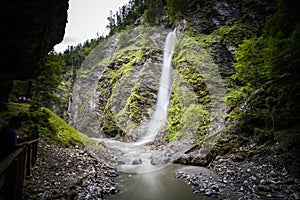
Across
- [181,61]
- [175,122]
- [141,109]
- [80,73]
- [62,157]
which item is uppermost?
[80,73]

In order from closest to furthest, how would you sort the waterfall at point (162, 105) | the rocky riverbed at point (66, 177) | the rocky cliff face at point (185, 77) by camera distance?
the rocky riverbed at point (66, 177) → the rocky cliff face at point (185, 77) → the waterfall at point (162, 105)

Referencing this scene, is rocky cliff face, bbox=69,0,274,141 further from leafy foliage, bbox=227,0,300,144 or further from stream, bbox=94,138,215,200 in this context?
stream, bbox=94,138,215,200

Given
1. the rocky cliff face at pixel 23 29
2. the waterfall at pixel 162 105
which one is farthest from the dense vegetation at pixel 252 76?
the rocky cliff face at pixel 23 29

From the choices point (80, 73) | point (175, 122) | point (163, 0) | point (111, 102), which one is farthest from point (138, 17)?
point (175, 122)

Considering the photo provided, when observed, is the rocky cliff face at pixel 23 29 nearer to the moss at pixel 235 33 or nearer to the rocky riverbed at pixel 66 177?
the rocky riverbed at pixel 66 177

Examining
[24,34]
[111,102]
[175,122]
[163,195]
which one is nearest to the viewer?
[24,34]

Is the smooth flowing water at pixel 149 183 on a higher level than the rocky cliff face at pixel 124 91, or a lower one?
lower

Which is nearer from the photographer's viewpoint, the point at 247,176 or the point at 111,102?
the point at 247,176

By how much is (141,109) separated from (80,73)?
35.9 m

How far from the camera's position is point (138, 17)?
51.9 metres

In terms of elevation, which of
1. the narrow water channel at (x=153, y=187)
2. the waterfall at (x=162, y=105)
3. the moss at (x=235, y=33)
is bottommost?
the narrow water channel at (x=153, y=187)

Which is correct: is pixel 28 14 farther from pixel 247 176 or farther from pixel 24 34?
pixel 247 176

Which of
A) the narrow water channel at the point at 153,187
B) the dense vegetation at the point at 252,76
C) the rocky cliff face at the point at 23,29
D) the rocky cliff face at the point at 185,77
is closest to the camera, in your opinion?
the rocky cliff face at the point at 23,29

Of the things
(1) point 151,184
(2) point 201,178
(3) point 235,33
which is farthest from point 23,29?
(3) point 235,33
